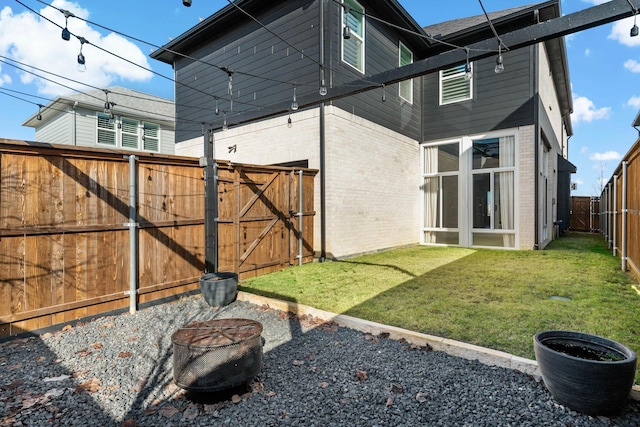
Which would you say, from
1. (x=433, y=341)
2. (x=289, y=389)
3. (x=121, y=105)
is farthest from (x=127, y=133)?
(x=433, y=341)

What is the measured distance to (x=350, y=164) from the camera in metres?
8.43

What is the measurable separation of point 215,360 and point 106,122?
15010 mm

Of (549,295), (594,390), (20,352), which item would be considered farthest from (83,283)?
(549,295)

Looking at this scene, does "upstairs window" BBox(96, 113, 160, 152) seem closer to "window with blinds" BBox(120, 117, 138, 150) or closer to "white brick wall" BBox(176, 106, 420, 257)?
"window with blinds" BBox(120, 117, 138, 150)

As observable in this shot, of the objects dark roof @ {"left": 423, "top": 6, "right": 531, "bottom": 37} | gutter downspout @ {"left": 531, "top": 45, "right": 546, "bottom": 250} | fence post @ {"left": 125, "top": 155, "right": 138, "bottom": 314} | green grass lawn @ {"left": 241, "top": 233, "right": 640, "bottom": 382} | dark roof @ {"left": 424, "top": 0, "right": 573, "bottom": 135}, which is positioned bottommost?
green grass lawn @ {"left": 241, "top": 233, "right": 640, "bottom": 382}

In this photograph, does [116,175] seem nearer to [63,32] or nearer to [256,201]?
[63,32]

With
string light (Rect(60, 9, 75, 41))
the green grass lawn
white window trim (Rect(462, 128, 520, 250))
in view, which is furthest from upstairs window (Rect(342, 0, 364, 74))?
string light (Rect(60, 9, 75, 41))

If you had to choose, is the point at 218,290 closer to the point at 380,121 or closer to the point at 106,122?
the point at 380,121

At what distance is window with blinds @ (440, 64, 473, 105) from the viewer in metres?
10.7

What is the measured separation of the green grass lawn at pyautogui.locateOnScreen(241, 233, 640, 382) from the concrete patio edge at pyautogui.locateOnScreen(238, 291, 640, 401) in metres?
0.17

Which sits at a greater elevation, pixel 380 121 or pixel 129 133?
pixel 129 133

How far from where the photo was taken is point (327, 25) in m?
7.81

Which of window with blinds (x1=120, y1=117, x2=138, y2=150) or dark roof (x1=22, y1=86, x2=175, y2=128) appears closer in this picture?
dark roof (x1=22, y1=86, x2=175, y2=128)

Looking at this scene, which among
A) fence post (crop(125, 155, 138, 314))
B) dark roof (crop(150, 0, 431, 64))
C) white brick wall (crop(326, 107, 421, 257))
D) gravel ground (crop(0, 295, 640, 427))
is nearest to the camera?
gravel ground (crop(0, 295, 640, 427))
